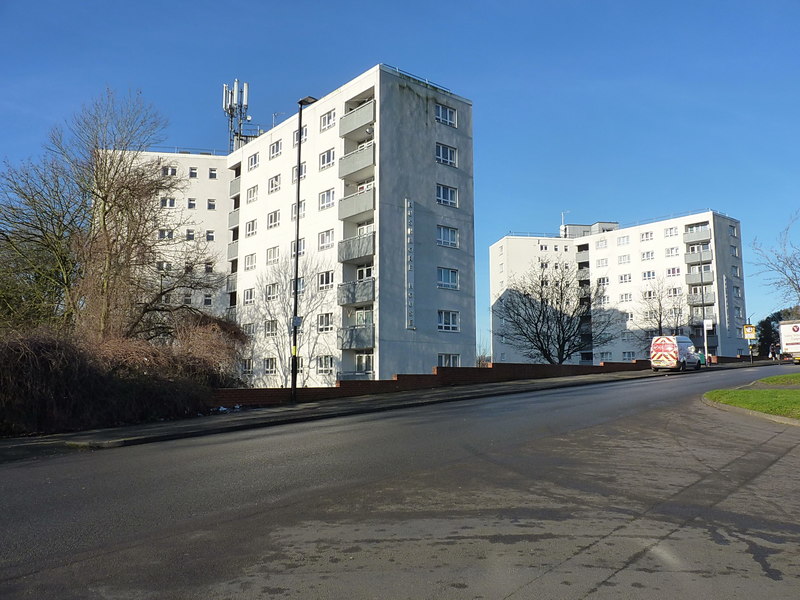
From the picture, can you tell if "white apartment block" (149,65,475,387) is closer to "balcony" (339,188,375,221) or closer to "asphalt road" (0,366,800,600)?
"balcony" (339,188,375,221)

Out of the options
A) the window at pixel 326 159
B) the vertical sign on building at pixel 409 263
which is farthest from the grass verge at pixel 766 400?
the window at pixel 326 159

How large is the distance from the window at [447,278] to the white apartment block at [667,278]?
137 ft

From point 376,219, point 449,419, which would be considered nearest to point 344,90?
point 376,219

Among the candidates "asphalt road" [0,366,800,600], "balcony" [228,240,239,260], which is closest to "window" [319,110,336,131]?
"balcony" [228,240,239,260]

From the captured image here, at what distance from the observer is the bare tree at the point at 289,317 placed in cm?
4138

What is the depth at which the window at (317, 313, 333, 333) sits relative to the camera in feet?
135

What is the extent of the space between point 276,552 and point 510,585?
6.23ft

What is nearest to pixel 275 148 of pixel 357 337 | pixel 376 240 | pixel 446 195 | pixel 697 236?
A: pixel 446 195

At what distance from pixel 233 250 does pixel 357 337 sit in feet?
71.0

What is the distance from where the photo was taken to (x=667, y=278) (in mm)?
81500

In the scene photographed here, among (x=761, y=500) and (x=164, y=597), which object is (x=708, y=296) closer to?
(x=761, y=500)

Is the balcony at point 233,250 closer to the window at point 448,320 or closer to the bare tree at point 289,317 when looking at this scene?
the bare tree at point 289,317

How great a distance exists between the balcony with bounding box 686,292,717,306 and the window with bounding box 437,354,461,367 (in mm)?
46952

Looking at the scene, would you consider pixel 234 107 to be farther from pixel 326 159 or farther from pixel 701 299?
pixel 701 299
